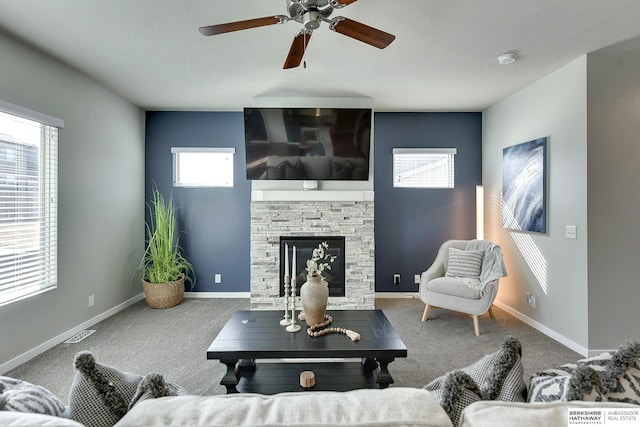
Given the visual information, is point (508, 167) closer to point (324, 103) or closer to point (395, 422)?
point (324, 103)

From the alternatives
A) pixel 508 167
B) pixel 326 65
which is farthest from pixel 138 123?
pixel 508 167

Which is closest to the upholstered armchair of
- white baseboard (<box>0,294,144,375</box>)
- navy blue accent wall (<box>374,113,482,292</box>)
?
navy blue accent wall (<box>374,113,482,292</box>)

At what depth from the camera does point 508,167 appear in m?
3.79

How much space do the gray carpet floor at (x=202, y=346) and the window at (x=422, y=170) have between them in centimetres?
174

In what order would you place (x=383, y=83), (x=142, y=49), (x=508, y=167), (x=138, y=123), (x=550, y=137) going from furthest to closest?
1. (x=138, y=123)
2. (x=508, y=167)
3. (x=383, y=83)
4. (x=550, y=137)
5. (x=142, y=49)

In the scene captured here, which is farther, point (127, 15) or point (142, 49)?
point (142, 49)

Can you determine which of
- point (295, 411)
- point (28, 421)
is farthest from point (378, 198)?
point (28, 421)

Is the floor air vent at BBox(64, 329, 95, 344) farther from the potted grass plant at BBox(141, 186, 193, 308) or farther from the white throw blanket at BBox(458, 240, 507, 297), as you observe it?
the white throw blanket at BBox(458, 240, 507, 297)

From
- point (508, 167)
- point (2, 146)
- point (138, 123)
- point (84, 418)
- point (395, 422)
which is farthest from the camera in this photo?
point (138, 123)

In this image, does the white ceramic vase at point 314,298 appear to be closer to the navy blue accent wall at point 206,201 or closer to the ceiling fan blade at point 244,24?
the ceiling fan blade at point 244,24

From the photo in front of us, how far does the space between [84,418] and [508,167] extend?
4.29 metres

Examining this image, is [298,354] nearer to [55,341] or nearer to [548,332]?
[55,341]

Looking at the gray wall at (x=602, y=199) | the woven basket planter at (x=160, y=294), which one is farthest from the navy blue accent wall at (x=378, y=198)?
the gray wall at (x=602, y=199)

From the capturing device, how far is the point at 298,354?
72.9 inches
